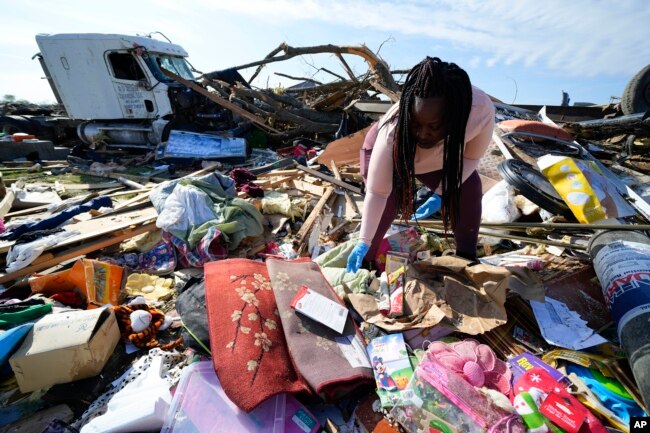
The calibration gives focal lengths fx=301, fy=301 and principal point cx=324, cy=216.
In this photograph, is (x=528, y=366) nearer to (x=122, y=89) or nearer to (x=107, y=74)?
(x=122, y=89)

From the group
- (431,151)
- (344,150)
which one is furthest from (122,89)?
(431,151)

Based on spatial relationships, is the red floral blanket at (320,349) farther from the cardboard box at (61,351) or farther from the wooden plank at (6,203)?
the wooden plank at (6,203)

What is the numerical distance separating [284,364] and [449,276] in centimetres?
113

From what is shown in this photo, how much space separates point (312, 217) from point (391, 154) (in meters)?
1.73

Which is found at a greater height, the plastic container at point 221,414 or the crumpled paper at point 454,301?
the crumpled paper at point 454,301

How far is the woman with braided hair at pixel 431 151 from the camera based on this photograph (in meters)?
1.44

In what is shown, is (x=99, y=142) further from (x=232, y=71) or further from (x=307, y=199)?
(x=307, y=199)

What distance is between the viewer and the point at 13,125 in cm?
824

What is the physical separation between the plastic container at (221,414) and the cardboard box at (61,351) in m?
0.60

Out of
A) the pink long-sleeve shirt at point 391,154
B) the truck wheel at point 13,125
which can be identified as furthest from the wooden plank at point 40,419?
the truck wheel at point 13,125

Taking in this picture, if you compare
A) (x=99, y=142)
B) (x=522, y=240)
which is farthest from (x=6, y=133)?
(x=522, y=240)

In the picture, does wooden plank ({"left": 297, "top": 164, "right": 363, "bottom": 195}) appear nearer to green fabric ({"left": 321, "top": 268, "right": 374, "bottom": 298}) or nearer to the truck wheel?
green fabric ({"left": 321, "top": 268, "right": 374, "bottom": 298})

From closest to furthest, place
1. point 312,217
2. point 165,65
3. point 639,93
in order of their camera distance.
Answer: point 312,217
point 639,93
point 165,65

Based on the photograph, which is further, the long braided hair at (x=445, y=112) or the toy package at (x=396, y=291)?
the toy package at (x=396, y=291)
